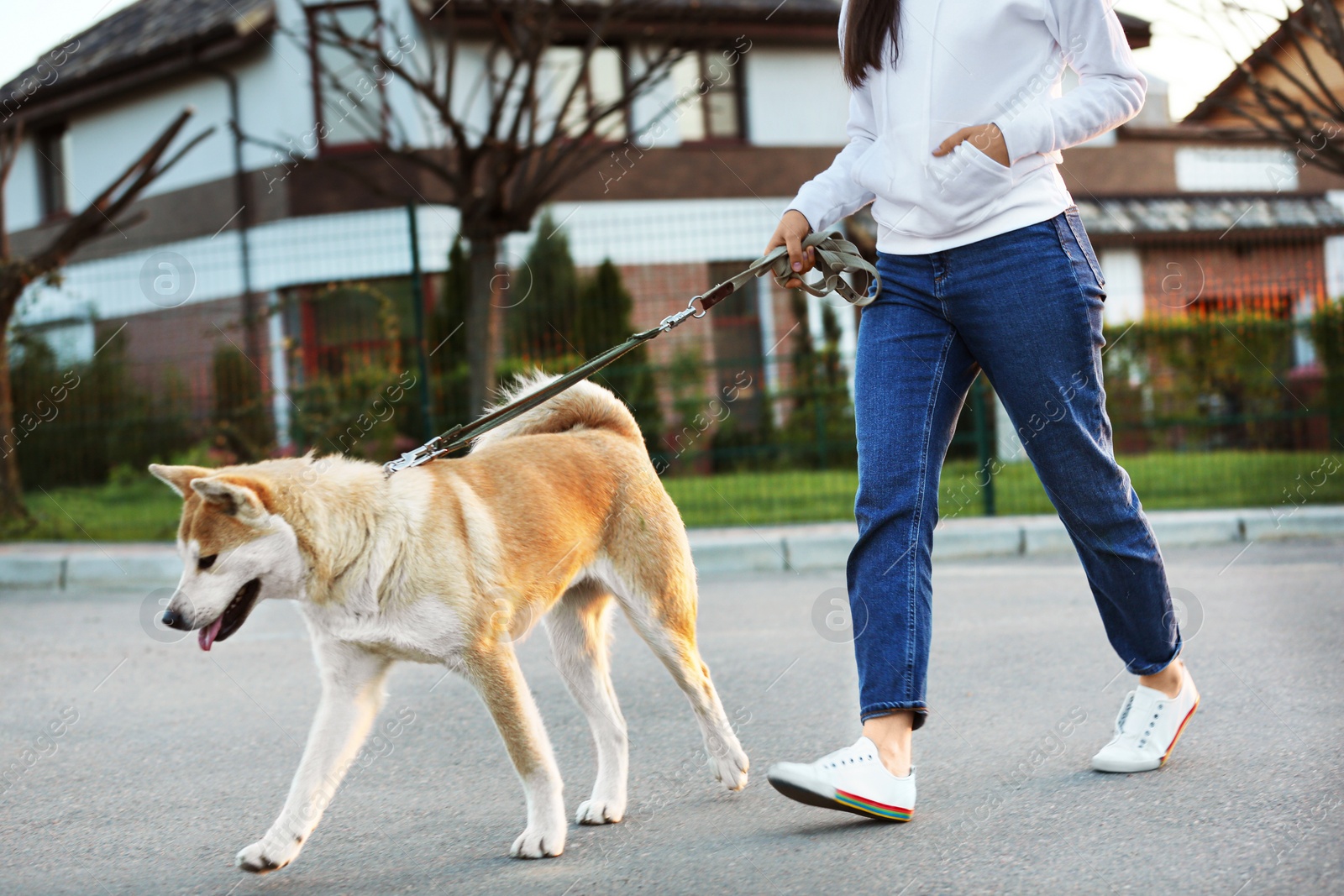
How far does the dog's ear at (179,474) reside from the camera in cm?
322

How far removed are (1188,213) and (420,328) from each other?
16899 millimetres

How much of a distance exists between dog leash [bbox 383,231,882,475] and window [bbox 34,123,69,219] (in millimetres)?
23467

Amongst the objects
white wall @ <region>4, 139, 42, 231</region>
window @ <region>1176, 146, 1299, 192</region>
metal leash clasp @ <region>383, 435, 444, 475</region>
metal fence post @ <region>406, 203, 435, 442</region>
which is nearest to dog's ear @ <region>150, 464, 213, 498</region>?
metal leash clasp @ <region>383, 435, 444, 475</region>

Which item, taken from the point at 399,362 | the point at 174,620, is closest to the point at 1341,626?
the point at 174,620

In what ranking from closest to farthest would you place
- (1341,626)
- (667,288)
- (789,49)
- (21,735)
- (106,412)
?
(21,735), (1341,626), (106,412), (667,288), (789,49)

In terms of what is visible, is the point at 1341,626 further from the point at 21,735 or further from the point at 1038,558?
the point at 21,735

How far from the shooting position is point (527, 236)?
18672 mm

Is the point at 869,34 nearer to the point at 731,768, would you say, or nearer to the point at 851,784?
the point at 851,784

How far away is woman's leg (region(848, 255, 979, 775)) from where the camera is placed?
10.3ft

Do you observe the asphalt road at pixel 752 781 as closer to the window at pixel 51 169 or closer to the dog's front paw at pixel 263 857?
the dog's front paw at pixel 263 857

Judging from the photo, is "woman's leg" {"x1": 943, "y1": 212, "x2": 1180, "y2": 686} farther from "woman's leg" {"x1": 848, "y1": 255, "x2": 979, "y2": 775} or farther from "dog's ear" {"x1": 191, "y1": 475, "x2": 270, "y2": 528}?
"dog's ear" {"x1": 191, "y1": 475, "x2": 270, "y2": 528}

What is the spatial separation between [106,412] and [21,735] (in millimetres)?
7994

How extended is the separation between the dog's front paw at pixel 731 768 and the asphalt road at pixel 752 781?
59 millimetres

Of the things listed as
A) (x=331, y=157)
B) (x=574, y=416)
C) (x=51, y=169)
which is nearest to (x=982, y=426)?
(x=574, y=416)
